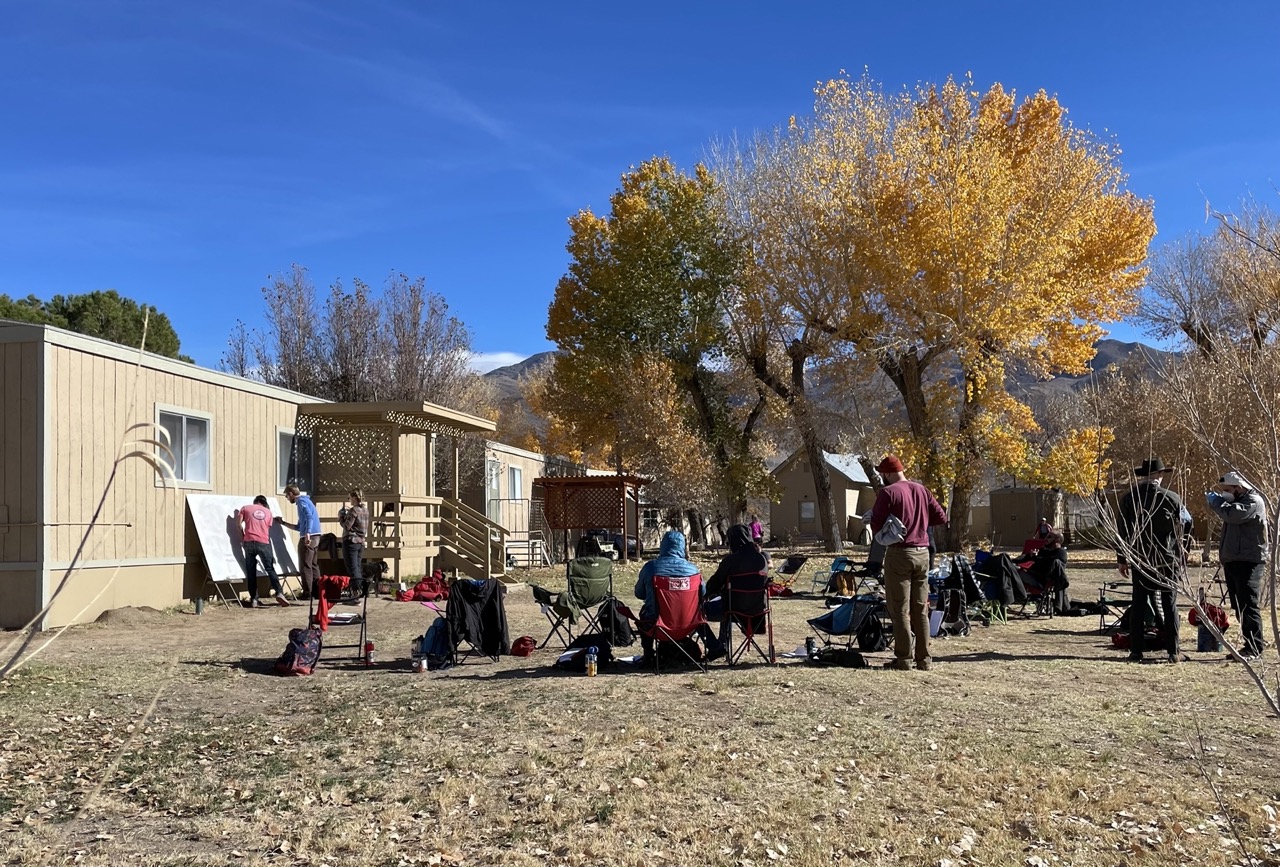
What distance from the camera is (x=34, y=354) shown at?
437 inches

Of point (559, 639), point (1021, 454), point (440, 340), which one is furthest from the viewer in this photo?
point (440, 340)

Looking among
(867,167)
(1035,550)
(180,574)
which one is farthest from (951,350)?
(180,574)

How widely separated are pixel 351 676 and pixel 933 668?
4394mm

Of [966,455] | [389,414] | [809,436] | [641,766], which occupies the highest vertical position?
[809,436]

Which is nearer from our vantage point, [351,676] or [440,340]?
[351,676]

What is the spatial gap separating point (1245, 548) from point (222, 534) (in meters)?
11.2

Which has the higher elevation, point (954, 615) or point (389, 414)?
point (389, 414)

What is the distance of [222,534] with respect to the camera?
13844 mm

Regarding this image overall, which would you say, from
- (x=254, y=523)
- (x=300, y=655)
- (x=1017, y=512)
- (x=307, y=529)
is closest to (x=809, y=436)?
(x=1017, y=512)

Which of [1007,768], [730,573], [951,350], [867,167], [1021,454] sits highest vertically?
[867,167]

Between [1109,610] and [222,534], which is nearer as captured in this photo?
[1109,610]

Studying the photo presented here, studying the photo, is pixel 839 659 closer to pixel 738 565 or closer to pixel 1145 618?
pixel 738 565

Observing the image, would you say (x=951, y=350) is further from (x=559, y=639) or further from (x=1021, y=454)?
(x=559, y=639)

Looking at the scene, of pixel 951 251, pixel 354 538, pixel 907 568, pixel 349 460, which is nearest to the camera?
pixel 907 568
